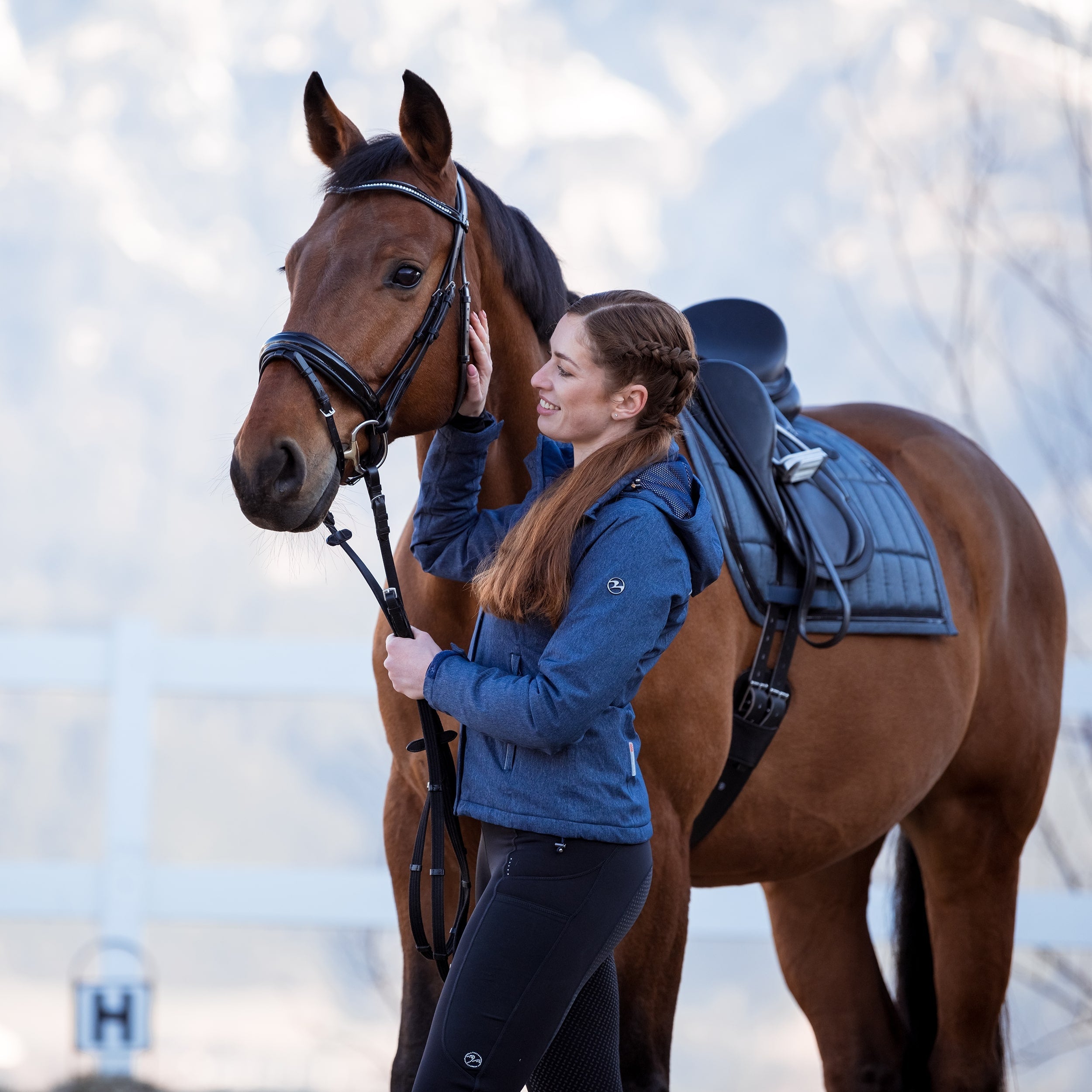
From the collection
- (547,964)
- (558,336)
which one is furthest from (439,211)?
(547,964)

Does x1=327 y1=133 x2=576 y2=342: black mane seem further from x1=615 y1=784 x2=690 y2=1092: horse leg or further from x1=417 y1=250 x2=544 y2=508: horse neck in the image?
x1=615 y1=784 x2=690 y2=1092: horse leg

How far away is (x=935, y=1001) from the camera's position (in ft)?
9.42

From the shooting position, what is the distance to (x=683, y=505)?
4.46ft

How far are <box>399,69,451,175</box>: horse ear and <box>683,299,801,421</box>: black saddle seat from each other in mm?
988

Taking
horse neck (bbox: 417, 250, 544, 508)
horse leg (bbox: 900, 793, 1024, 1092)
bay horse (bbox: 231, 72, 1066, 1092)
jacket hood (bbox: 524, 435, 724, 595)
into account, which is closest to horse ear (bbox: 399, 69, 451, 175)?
bay horse (bbox: 231, 72, 1066, 1092)

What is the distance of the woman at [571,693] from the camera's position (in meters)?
1.25

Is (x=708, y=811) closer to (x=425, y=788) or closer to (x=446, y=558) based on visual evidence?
(x=425, y=788)

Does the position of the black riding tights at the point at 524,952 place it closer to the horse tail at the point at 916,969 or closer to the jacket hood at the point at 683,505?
the jacket hood at the point at 683,505

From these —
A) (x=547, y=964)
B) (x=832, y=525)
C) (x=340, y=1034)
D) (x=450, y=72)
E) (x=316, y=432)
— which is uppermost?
(x=450, y=72)

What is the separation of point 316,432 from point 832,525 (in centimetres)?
119

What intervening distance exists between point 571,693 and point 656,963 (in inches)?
31.8

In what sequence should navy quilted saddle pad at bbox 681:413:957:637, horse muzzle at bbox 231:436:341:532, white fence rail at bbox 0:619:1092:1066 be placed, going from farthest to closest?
white fence rail at bbox 0:619:1092:1066
navy quilted saddle pad at bbox 681:413:957:637
horse muzzle at bbox 231:436:341:532

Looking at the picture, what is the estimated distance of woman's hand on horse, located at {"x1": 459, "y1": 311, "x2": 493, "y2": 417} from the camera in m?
1.68

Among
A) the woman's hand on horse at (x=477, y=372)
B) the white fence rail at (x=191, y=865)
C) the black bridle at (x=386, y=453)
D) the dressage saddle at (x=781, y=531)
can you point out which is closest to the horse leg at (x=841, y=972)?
the white fence rail at (x=191, y=865)
